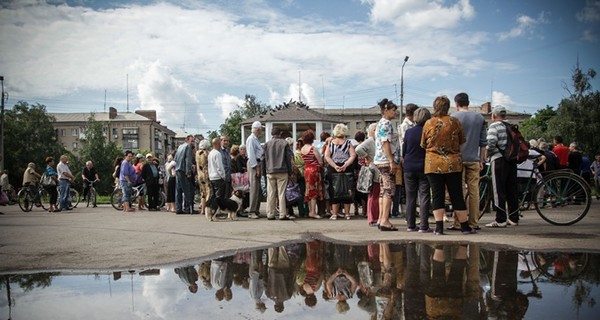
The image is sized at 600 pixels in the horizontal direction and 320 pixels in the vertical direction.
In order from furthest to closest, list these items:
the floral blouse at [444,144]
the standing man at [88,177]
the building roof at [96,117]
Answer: the building roof at [96,117], the standing man at [88,177], the floral blouse at [444,144]

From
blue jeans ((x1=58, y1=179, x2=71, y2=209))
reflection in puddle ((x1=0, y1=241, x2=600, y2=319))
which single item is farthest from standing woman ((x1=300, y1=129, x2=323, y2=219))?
blue jeans ((x1=58, y1=179, x2=71, y2=209))

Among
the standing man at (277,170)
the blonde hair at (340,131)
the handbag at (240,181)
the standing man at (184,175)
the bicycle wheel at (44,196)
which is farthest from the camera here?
the bicycle wheel at (44,196)

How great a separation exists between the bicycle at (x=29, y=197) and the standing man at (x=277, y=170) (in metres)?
10.4

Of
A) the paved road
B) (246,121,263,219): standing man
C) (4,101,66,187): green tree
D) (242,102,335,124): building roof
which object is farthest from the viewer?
(4,101,66,187): green tree

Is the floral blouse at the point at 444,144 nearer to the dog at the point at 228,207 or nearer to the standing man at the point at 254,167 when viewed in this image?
the standing man at the point at 254,167

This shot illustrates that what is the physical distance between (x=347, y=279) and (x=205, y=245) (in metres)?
2.79

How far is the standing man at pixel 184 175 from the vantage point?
1212cm

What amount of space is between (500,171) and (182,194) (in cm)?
850

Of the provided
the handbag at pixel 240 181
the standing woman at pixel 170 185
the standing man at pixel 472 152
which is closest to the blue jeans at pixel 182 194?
the standing woman at pixel 170 185

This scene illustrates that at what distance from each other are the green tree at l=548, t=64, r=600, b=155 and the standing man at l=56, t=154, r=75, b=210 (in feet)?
163

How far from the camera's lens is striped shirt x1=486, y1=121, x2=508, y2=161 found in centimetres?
764

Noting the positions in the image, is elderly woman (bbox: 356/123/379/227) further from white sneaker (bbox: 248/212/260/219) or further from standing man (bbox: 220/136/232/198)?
standing man (bbox: 220/136/232/198)

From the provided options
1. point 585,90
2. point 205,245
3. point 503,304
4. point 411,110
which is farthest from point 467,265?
point 585,90

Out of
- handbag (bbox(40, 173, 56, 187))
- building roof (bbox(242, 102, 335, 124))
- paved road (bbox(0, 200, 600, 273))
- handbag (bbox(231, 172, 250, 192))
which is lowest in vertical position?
paved road (bbox(0, 200, 600, 273))
